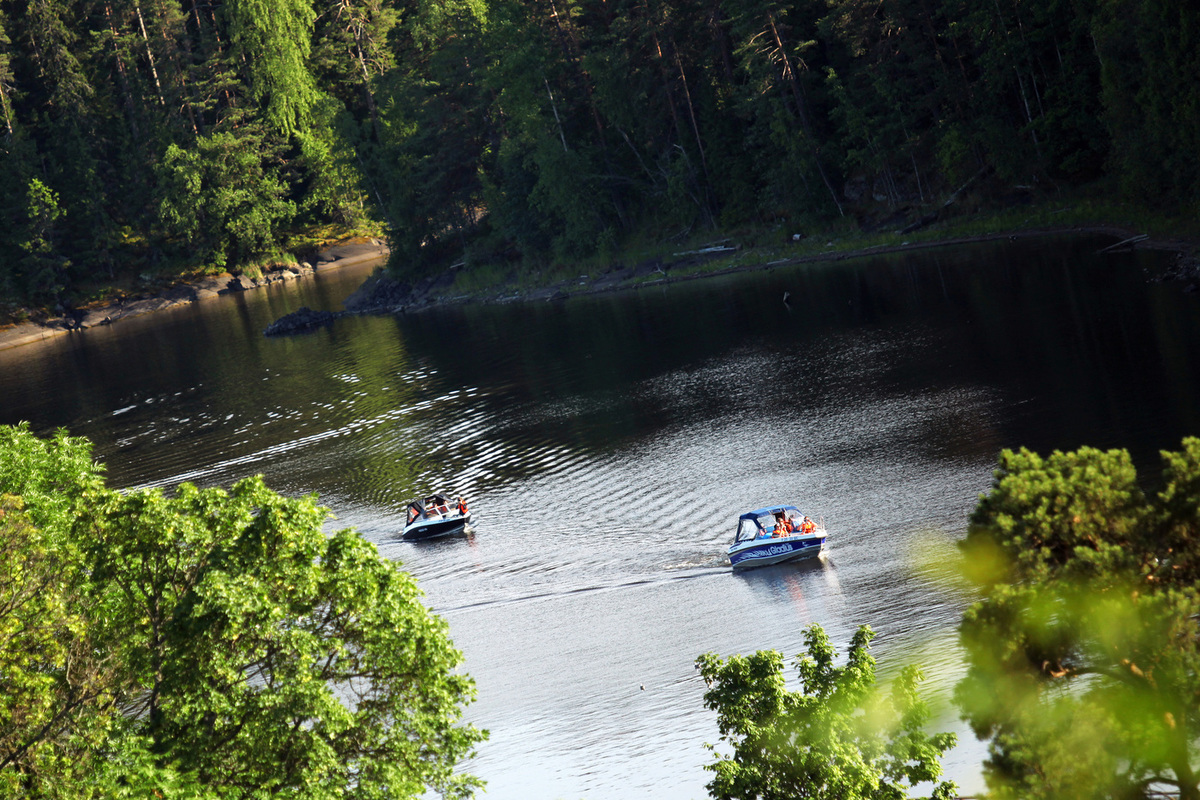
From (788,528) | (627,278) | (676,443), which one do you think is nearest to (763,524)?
(788,528)

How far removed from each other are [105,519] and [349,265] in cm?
14336

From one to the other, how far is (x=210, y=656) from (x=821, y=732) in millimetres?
9191

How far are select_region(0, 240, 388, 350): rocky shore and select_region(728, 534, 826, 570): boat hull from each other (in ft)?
400

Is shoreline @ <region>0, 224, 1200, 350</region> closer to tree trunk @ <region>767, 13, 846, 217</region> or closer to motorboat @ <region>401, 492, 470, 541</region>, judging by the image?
tree trunk @ <region>767, 13, 846, 217</region>

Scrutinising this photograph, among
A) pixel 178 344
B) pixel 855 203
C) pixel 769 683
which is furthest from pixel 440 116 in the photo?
pixel 769 683

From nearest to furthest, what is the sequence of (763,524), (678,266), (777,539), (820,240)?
1. (777,539)
2. (763,524)
3. (820,240)
4. (678,266)

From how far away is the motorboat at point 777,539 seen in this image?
1230 inches

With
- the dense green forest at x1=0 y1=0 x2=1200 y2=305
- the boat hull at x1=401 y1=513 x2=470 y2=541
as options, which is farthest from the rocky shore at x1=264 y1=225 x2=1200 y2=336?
the boat hull at x1=401 y1=513 x2=470 y2=541

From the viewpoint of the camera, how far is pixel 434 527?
3997cm

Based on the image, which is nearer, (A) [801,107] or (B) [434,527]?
(B) [434,527]

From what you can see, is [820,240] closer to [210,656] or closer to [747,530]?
[747,530]

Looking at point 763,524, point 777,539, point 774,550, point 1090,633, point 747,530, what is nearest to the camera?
point 1090,633

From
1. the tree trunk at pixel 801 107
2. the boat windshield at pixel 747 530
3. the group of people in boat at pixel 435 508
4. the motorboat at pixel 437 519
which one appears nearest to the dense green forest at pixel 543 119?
the tree trunk at pixel 801 107

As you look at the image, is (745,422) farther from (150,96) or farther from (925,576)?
(150,96)
